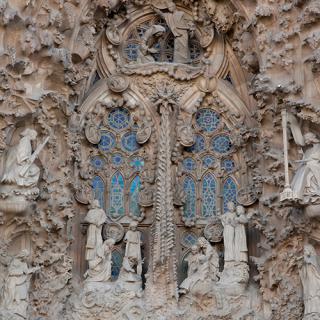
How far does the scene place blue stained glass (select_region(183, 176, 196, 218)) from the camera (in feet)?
44.3

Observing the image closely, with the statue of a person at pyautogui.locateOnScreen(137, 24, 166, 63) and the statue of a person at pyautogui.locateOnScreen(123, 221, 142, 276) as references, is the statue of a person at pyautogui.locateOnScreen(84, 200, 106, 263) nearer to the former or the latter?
the statue of a person at pyautogui.locateOnScreen(123, 221, 142, 276)

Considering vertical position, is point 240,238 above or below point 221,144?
below

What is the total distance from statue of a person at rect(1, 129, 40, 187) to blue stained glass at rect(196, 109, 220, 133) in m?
2.76

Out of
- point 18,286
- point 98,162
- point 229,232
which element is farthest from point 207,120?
point 18,286

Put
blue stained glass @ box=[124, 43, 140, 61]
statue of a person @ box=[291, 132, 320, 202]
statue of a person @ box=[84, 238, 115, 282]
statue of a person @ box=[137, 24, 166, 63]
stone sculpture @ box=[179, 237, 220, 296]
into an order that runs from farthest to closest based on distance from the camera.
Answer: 1. blue stained glass @ box=[124, 43, 140, 61]
2. statue of a person @ box=[137, 24, 166, 63]
3. statue of a person @ box=[84, 238, 115, 282]
4. stone sculpture @ box=[179, 237, 220, 296]
5. statue of a person @ box=[291, 132, 320, 202]

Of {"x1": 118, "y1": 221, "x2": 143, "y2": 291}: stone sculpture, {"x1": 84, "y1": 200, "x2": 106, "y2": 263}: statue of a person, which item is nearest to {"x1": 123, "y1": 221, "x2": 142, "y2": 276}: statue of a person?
{"x1": 118, "y1": 221, "x2": 143, "y2": 291}: stone sculpture

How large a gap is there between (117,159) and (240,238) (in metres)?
2.20

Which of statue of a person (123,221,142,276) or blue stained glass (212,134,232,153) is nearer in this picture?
statue of a person (123,221,142,276)

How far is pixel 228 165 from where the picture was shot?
45.3 ft

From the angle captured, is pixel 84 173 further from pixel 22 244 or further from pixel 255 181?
pixel 255 181

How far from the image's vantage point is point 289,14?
42.0 feet

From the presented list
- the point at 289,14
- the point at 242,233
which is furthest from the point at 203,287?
the point at 289,14

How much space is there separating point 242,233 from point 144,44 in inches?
131

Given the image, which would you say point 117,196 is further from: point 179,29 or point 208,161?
point 179,29
